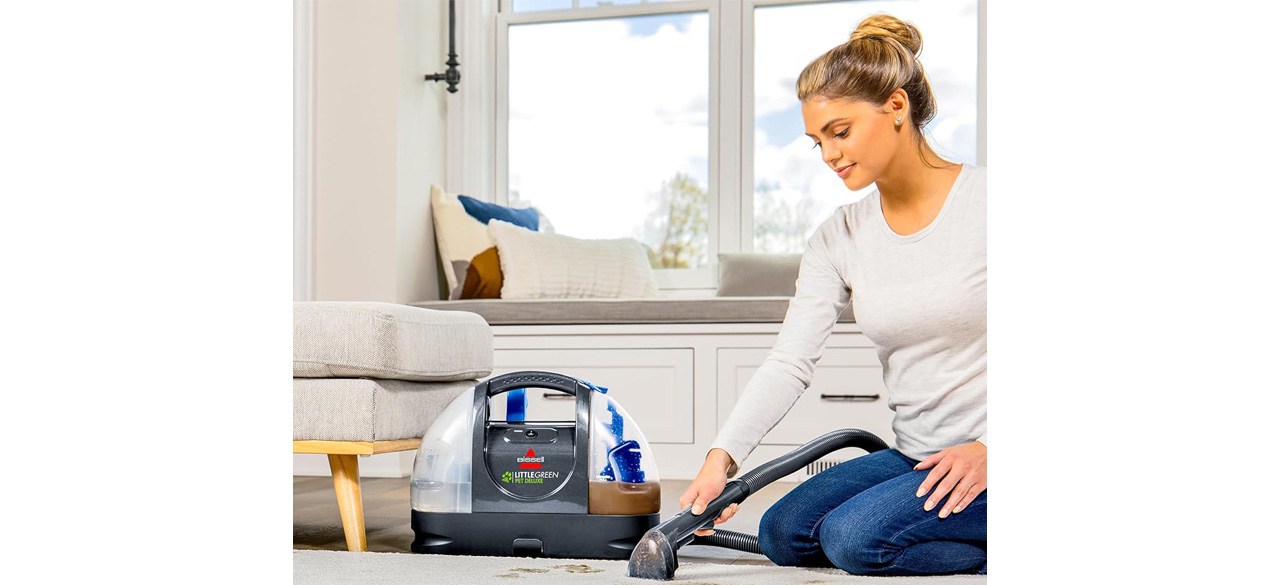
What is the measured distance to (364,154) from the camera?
3.52m

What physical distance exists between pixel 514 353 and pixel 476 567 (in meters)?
1.74

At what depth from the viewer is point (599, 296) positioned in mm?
3598

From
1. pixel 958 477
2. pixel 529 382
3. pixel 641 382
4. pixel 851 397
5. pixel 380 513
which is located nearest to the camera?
pixel 958 477

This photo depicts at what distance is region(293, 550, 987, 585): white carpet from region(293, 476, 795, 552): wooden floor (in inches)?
7.5

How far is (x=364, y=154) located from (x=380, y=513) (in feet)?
4.69

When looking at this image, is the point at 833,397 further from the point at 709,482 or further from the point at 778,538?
the point at 709,482

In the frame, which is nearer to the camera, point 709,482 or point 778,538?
point 709,482

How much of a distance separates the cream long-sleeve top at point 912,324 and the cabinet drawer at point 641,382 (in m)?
1.63

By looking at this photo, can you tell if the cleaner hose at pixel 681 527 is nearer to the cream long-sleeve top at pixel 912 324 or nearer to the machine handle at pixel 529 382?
the cream long-sleeve top at pixel 912 324

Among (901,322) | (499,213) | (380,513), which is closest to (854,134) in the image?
(901,322)

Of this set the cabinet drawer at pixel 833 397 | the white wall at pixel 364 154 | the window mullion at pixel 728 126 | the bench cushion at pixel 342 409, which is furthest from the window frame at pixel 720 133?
the bench cushion at pixel 342 409
